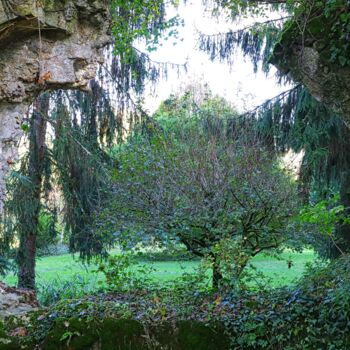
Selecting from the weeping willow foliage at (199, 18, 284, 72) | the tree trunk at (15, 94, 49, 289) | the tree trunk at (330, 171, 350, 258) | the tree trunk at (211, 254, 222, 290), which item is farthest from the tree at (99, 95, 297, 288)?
the tree trunk at (15, 94, 49, 289)

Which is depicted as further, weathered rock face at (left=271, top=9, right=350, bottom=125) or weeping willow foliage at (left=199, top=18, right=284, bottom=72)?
weeping willow foliage at (left=199, top=18, right=284, bottom=72)

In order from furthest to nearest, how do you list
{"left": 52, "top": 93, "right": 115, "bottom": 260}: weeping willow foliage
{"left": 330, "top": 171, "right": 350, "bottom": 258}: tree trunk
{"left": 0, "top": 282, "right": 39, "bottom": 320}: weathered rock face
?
{"left": 52, "top": 93, "right": 115, "bottom": 260}: weeping willow foliage < {"left": 330, "top": 171, "right": 350, "bottom": 258}: tree trunk < {"left": 0, "top": 282, "right": 39, "bottom": 320}: weathered rock face

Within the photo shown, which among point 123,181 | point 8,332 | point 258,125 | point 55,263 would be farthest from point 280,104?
point 55,263

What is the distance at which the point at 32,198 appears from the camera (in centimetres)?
1021

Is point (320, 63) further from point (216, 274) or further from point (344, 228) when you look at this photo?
point (344, 228)

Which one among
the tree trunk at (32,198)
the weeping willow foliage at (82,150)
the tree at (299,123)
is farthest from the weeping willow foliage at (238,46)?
the tree trunk at (32,198)

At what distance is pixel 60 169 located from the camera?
10758mm

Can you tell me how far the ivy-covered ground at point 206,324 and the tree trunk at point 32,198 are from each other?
5247 millimetres

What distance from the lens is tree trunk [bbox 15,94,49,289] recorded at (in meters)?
10.2

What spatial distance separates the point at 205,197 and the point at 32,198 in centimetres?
435

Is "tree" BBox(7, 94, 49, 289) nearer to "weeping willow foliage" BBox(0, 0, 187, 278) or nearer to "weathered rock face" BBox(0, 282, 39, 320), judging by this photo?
"weeping willow foliage" BBox(0, 0, 187, 278)

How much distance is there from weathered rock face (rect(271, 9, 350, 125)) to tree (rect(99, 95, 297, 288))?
1940 millimetres

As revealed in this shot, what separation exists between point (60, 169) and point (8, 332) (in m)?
6.09

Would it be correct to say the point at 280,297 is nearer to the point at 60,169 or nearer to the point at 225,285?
the point at 225,285
